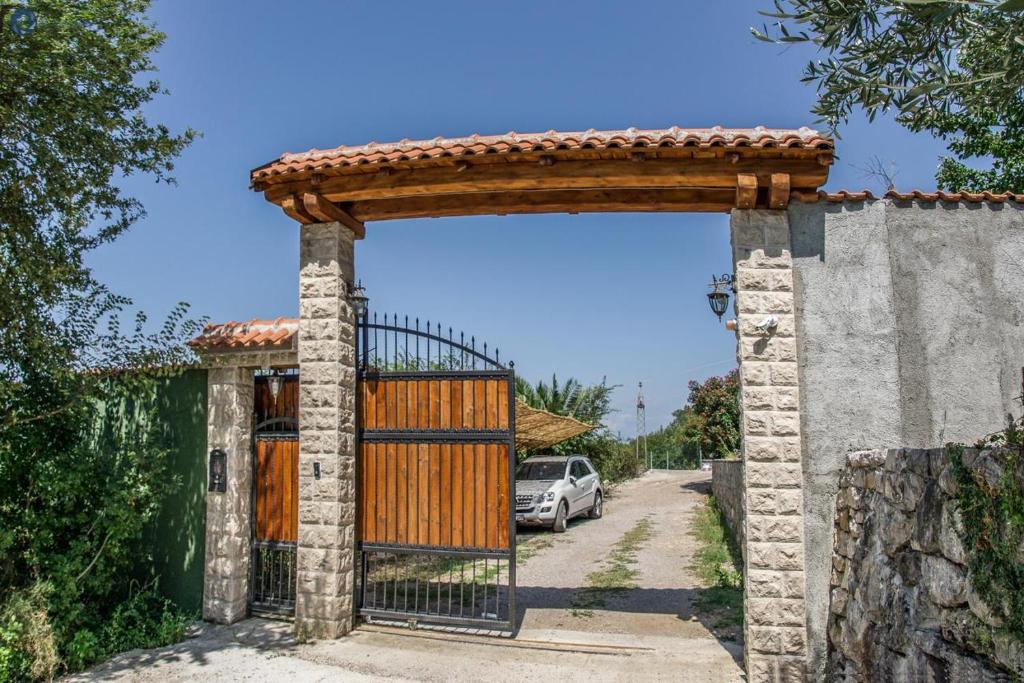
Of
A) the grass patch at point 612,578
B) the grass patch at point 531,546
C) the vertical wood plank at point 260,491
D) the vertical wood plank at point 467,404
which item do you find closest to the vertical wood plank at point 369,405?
the vertical wood plank at point 467,404

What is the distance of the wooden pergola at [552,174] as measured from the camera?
5508mm

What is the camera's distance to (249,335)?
6879 millimetres

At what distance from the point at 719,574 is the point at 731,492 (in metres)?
3.74

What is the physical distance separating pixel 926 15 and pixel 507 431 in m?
4.49

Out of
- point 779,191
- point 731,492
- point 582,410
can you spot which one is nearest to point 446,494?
point 779,191

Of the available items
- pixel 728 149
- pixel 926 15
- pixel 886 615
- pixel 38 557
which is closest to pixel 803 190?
pixel 728 149

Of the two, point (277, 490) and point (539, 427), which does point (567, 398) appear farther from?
point (277, 490)

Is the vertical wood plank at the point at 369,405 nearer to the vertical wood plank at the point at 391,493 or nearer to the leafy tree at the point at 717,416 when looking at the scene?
the vertical wood plank at the point at 391,493

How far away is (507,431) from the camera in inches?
253

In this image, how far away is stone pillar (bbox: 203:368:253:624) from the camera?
22.0ft

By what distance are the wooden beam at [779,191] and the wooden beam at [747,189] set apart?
0.12m

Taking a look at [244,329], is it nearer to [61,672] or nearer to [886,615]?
[61,672]

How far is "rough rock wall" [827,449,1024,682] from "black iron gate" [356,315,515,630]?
9.21ft

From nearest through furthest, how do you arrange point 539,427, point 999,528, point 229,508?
1. point 999,528
2. point 229,508
3. point 539,427
